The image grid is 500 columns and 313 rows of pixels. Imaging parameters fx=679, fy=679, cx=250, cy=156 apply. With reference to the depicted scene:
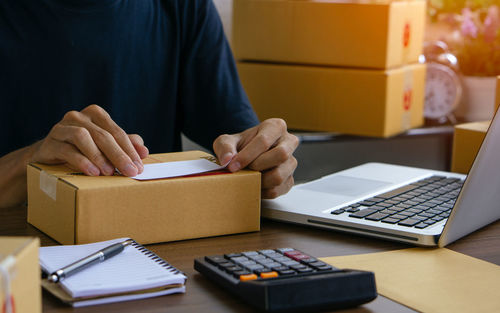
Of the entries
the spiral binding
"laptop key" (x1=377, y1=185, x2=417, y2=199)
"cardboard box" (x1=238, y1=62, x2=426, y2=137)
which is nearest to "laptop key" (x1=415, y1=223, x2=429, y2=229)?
"laptop key" (x1=377, y1=185, x2=417, y2=199)

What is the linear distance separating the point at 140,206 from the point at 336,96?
1.21 metres

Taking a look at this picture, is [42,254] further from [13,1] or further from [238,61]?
[238,61]

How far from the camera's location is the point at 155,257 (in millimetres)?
783

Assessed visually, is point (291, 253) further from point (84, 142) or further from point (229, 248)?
point (84, 142)

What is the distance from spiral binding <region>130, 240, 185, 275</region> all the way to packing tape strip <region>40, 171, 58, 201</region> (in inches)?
5.2

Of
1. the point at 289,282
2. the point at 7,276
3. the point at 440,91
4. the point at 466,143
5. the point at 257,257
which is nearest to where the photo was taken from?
the point at 7,276

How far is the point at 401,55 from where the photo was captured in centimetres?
200

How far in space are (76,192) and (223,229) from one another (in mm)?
222

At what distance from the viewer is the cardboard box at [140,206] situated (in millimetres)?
833

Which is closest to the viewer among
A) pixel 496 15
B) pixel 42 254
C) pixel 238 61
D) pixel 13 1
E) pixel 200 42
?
pixel 42 254

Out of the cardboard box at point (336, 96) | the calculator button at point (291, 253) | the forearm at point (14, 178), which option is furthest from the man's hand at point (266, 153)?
the cardboard box at point (336, 96)

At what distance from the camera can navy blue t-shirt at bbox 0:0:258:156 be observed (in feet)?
4.70

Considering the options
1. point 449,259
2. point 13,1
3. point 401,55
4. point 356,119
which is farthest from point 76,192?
point 401,55

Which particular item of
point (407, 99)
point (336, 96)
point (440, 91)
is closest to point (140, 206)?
point (336, 96)
